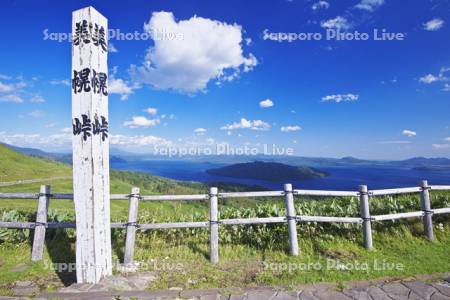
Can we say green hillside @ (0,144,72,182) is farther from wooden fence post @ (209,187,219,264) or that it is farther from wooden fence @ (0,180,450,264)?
wooden fence post @ (209,187,219,264)

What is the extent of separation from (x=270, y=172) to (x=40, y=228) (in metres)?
158

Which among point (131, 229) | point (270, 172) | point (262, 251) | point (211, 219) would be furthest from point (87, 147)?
point (270, 172)

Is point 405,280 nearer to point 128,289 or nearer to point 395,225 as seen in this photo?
point 395,225

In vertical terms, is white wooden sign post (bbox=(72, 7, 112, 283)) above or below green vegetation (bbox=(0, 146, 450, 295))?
above

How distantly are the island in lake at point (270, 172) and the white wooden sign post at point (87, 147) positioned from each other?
148274 mm

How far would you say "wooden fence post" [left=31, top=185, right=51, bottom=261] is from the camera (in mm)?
6191

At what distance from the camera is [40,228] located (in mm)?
6297

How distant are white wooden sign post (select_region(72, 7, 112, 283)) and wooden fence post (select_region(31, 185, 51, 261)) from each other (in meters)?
1.95

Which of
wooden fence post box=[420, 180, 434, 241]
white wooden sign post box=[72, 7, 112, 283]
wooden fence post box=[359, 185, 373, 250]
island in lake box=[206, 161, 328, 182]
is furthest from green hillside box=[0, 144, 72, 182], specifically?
island in lake box=[206, 161, 328, 182]

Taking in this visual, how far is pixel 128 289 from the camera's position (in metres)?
4.70

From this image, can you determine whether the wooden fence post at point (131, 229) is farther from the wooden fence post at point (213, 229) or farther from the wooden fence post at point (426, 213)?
the wooden fence post at point (426, 213)

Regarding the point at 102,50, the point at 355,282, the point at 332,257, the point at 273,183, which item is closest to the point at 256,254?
the point at 332,257

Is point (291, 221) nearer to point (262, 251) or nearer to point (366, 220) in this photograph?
point (262, 251)

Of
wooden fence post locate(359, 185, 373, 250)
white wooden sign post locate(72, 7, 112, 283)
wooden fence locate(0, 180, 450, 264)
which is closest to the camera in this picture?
white wooden sign post locate(72, 7, 112, 283)
